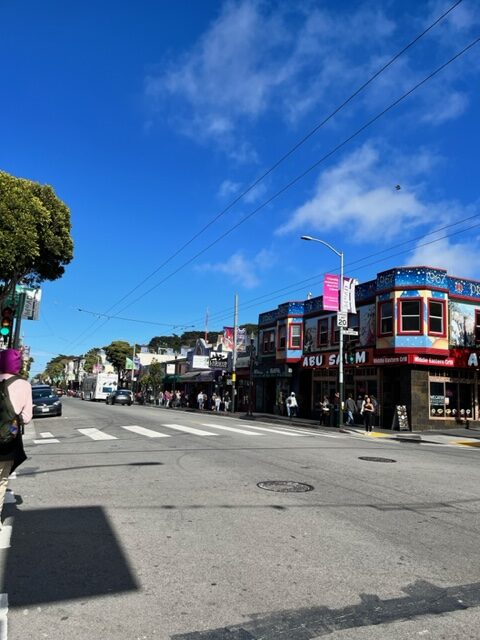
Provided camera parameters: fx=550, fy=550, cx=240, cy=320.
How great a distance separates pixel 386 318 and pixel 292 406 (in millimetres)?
8730

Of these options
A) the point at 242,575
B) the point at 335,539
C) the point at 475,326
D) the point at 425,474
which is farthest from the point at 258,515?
the point at 475,326

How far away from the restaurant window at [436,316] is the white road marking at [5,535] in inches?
965

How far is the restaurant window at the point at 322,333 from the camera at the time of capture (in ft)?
112

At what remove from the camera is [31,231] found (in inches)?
624

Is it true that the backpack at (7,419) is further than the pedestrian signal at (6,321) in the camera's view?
No

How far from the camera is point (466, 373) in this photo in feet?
95.1

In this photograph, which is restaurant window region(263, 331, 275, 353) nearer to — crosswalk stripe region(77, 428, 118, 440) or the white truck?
crosswalk stripe region(77, 428, 118, 440)

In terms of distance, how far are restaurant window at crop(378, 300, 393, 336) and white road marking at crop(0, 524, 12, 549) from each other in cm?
2415

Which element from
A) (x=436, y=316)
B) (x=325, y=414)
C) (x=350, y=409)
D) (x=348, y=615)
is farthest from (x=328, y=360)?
(x=348, y=615)

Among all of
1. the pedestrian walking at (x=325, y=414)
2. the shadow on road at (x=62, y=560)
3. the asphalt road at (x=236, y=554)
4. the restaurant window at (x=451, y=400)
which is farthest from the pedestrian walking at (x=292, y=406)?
the shadow on road at (x=62, y=560)

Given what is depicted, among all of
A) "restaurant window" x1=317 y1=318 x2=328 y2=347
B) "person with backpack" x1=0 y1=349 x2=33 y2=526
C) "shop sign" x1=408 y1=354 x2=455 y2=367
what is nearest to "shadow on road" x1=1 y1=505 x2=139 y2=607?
"person with backpack" x1=0 y1=349 x2=33 y2=526

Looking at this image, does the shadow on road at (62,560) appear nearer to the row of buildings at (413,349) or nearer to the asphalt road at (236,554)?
the asphalt road at (236,554)

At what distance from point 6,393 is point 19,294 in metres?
23.3

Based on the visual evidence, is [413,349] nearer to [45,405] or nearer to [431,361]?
[431,361]
